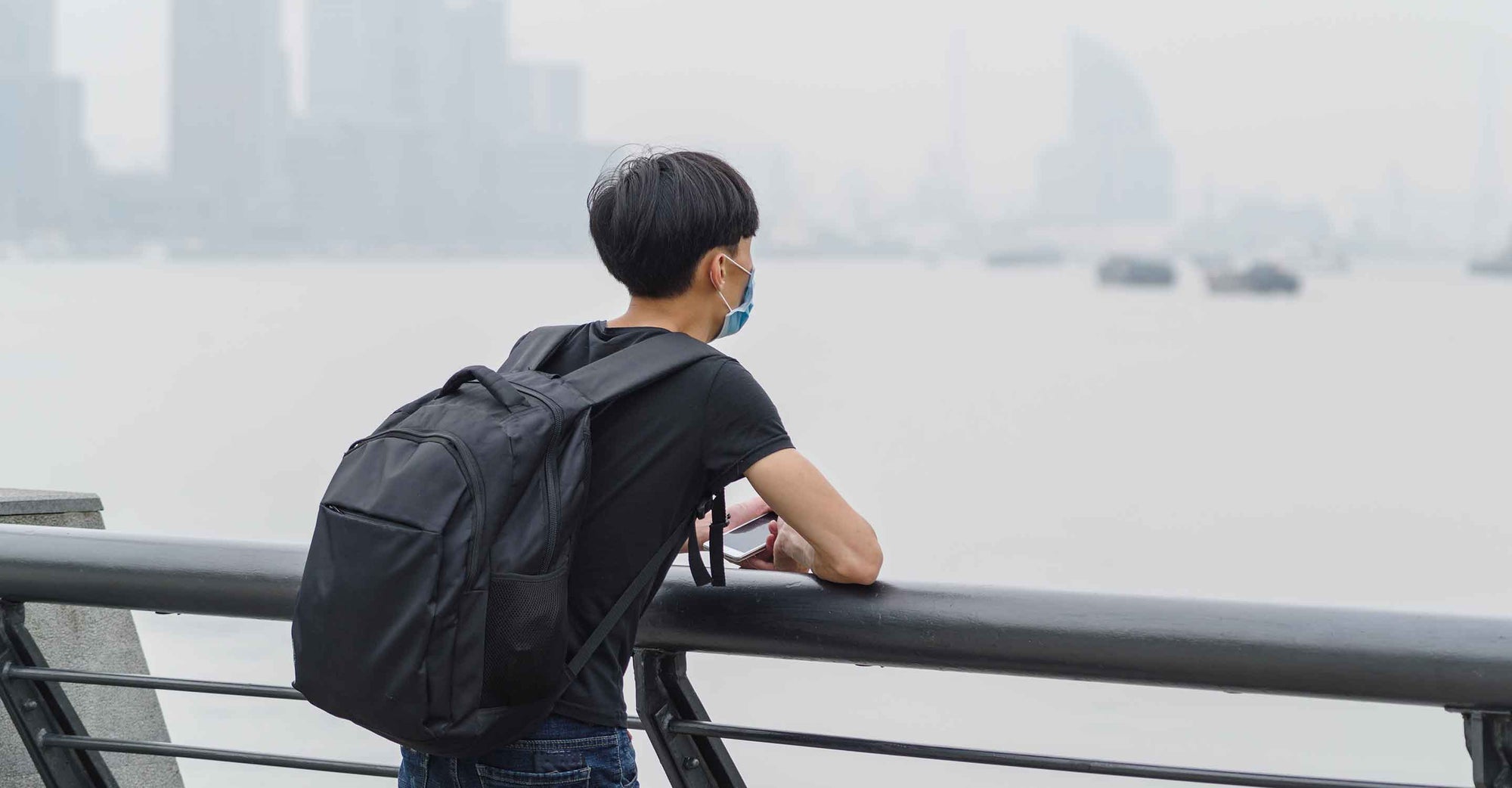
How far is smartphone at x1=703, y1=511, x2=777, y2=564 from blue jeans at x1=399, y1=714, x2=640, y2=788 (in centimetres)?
22

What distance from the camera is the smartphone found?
53.5 inches

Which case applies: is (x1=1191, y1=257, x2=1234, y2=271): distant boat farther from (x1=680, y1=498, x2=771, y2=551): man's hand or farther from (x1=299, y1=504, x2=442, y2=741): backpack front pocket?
(x1=299, y1=504, x2=442, y2=741): backpack front pocket

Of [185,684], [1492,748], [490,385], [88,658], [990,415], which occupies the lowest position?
[990,415]

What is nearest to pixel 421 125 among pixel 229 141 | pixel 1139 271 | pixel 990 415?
pixel 229 141

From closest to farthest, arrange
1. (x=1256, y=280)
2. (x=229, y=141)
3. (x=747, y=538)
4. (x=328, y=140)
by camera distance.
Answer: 1. (x=747, y=538)
2. (x=229, y=141)
3. (x=328, y=140)
4. (x=1256, y=280)

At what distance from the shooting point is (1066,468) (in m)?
43.7

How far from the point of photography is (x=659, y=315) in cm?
128

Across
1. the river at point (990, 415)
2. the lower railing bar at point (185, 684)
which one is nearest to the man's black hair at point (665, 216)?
the lower railing bar at point (185, 684)

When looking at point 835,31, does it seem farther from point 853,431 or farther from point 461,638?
point 461,638

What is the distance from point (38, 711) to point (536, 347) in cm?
80

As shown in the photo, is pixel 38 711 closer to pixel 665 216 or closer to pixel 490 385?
pixel 490 385

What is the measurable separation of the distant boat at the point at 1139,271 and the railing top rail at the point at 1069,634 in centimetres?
4675

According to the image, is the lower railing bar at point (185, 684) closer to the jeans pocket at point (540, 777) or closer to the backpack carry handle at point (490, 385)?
the jeans pocket at point (540, 777)

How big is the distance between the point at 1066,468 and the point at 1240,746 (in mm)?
17515
